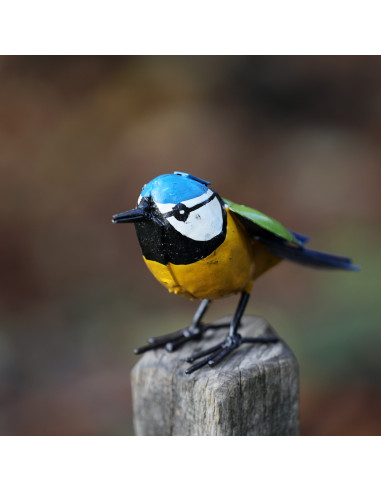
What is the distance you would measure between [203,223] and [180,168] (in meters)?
2.61

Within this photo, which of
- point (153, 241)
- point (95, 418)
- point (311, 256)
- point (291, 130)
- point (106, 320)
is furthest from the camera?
point (291, 130)

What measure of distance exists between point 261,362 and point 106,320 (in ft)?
7.41

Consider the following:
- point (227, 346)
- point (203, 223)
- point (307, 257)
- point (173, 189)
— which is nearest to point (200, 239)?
point (203, 223)

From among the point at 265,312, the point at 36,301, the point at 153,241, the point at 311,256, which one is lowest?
the point at 265,312

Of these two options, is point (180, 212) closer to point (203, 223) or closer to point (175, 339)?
point (203, 223)

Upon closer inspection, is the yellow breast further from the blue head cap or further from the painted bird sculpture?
the blue head cap

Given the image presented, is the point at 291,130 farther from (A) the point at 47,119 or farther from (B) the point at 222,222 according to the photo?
(B) the point at 222,222

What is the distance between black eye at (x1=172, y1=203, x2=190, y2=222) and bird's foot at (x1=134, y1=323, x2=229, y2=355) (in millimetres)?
601

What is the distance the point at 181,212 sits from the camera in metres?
1.52

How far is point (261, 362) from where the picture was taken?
1744mm

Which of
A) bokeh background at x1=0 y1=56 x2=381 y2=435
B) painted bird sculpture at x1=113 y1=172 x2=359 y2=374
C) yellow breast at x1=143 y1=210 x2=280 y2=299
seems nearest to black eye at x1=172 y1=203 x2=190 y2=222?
painted bird sculpture at x1=113 y1=172 x2=359 y2=374

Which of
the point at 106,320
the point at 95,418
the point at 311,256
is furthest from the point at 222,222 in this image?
the point at 106,320

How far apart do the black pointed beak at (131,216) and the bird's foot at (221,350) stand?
1.78 ft

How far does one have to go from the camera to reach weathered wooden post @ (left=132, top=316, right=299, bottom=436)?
1.64 m
